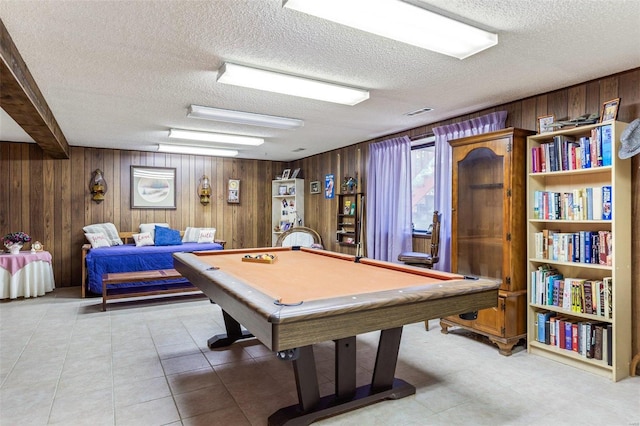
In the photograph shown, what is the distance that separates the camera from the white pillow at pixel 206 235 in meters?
6.74

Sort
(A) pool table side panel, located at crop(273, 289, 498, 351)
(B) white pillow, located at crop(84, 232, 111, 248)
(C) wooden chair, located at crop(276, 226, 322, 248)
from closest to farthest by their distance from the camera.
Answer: (A) pool table side panel, located at crop(273, 289, 498, 351) → (B) white pillow, located at crop(84, 232, 111, 248) → (C) wooden chair, located at crop(276, 226, 322, 248)

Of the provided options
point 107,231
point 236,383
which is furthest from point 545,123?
point 107,231

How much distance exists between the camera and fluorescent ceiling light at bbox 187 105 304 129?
3898 mm

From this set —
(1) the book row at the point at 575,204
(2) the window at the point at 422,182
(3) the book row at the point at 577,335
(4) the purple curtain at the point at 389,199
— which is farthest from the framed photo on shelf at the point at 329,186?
(3) the book row at the point at 577,335

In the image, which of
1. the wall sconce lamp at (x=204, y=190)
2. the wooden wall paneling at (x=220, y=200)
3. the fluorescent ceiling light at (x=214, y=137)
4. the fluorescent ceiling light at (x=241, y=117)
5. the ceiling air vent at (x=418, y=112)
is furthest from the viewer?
the wooden wall paneling at (x=220, y=200)

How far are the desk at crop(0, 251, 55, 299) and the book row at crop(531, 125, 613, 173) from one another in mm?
6206

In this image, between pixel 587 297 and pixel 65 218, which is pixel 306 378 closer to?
pixel 587 297

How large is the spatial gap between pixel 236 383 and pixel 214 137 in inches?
140

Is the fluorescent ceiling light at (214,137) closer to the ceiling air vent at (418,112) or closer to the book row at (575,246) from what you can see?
the ceiling air vent at (418,112)

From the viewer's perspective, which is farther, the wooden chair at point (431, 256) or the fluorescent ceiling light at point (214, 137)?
the fluorescent ceiling light at point (214, 137)

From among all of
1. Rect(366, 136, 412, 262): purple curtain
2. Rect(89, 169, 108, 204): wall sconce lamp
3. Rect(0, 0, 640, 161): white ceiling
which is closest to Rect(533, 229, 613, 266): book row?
Rect(0, 0, 640, 161): white ceiling

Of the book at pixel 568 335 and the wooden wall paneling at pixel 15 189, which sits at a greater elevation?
the wooden wall paneling at pixel 15 189

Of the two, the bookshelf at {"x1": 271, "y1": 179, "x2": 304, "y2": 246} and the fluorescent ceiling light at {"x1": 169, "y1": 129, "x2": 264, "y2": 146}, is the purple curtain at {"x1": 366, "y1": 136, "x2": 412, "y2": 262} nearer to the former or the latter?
the fluorescent ceiling light at {"x1": 169, "y1": 129, "x2": 264, "y2": 146}

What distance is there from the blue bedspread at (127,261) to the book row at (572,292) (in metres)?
4.72
